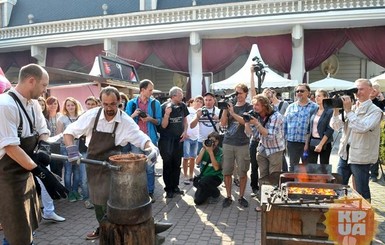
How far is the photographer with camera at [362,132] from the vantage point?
3.69 metres

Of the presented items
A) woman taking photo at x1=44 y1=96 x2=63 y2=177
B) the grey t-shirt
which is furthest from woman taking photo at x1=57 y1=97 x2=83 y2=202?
the grey t-shirt

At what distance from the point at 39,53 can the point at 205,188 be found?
15.0 m

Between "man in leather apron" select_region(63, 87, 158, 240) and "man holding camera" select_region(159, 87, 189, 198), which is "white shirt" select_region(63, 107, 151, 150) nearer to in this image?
"man in leather apron" select_region(63, 87, 158, 240)

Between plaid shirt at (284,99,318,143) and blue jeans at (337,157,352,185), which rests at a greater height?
plaid shirt at (284,99,318,143)

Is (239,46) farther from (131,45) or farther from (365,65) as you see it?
(365,65)

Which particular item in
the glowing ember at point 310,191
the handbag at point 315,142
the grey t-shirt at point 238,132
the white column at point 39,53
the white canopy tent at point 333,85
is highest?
the white column at point 39,53

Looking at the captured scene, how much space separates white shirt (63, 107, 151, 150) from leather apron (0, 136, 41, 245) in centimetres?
55

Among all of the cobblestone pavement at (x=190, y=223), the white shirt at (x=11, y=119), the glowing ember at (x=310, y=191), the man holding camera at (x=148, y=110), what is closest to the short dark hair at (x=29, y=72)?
the white shirt at (x=11, y=119)

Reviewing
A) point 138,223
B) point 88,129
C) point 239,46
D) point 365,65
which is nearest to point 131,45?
point 239,46

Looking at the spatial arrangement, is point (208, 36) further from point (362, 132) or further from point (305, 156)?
point (362, 132)

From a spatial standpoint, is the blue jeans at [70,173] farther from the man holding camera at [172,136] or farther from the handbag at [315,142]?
the handbag at [315,142]

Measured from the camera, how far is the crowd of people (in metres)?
2.47

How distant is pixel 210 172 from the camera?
5.07 metres

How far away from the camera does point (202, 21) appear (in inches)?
532
